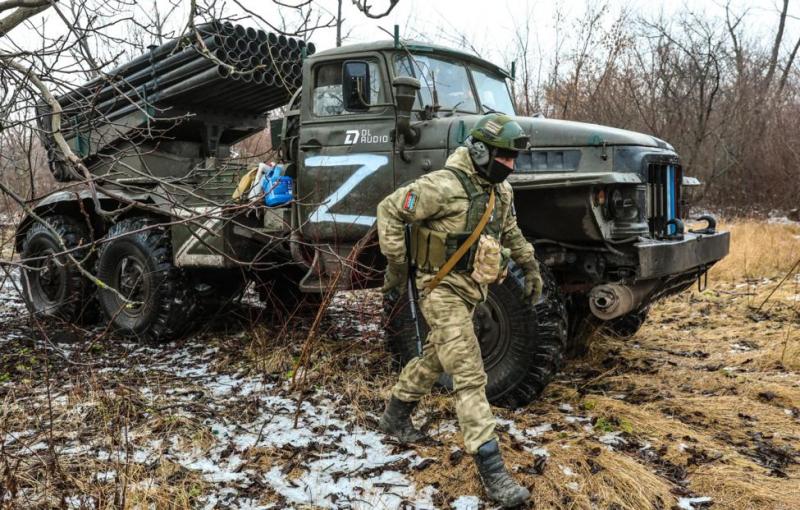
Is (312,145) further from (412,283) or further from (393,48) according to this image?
(412,283)

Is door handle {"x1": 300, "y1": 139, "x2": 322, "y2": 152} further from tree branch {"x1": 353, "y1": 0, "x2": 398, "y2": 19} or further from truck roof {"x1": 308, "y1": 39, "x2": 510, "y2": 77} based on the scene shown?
tree branch {"x1": 353, "y1": 0, "x2": 398, "y2": 19}

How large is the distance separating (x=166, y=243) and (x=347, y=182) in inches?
83.0

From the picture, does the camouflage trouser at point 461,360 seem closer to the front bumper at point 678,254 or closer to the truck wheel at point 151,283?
the front bumper at point 678,254

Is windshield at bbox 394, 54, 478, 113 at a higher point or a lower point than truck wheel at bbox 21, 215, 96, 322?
higher

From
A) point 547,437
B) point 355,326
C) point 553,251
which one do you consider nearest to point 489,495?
point 547,437

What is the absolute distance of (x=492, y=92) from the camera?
17.9 feet

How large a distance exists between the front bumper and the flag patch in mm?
1538

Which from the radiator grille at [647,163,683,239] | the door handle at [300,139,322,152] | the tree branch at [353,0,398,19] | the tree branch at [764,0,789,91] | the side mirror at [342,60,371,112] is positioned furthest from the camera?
the tree branch at [764,0,789,91]

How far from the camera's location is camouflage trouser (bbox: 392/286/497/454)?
3.19 meters

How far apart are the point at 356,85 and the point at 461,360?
2.31m

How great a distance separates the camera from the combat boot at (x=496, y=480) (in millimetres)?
3041

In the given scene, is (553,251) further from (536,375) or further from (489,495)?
(489,495)

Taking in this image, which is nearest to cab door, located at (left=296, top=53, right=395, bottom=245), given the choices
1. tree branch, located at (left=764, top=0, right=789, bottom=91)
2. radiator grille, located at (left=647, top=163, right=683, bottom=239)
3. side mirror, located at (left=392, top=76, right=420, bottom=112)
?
side mirror, located at (left=392, top=76, right=420, bottom=112)

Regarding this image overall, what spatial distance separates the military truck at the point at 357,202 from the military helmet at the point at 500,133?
0.86 meters
